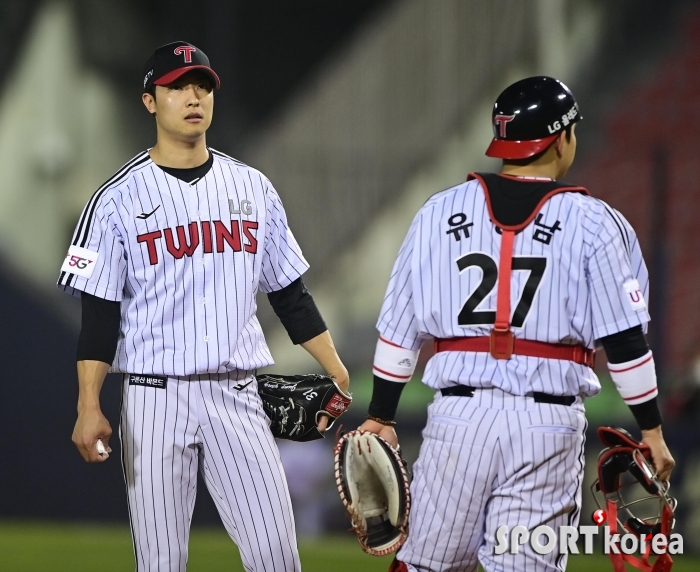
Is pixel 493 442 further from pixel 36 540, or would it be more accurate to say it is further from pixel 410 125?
pixel 410 125

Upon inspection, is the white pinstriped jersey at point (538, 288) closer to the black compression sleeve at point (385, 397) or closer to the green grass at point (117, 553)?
the black compression sleeve at point (385, 397)

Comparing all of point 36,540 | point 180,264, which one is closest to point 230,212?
point 180,264

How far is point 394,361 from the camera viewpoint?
119 inches

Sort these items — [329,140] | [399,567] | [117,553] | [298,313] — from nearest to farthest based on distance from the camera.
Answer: [399,567] → [298,313] → [117,553] → [329,140]

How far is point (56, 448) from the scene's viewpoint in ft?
24.3

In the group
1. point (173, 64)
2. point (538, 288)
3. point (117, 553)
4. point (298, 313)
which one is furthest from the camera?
point (117, 553)

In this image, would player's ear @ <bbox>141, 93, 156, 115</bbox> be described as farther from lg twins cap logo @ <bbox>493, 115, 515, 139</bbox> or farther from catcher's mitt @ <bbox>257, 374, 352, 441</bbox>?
lg twins cap logo @ <bbox>493, 115, 515, 139</bbox>

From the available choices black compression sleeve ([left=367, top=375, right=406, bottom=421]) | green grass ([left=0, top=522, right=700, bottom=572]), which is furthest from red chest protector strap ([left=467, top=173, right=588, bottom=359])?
green grass ([left=0, top=522, right=700, bottom=572])

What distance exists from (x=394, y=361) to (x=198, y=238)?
26.3 inches

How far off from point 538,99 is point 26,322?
216 inches

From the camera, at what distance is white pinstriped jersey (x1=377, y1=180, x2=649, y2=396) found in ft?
9.05

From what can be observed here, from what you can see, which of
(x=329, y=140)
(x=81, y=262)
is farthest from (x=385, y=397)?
(x=329, y=140)

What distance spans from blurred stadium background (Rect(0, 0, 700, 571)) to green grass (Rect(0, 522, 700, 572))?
10.3 inches

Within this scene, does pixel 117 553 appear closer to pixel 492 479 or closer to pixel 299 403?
pixel 299 403
